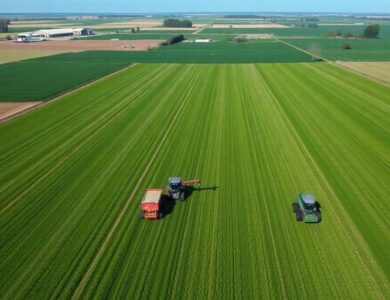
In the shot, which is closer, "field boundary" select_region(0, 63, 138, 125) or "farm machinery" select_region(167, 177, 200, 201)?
"farm machinery" select_region(167, 177, 200, 201)

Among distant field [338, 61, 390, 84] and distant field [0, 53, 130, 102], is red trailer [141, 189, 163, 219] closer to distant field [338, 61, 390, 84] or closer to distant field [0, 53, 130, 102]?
distant field [0, 53, 130, 102]

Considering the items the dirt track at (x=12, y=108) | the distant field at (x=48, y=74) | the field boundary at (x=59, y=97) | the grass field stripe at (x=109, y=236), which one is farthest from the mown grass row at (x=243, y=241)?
the distant field at (x=48, y=74)

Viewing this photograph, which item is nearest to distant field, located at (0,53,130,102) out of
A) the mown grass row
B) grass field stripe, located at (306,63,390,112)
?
the mown grass row

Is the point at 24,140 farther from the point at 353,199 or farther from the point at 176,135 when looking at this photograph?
the point at 353,199

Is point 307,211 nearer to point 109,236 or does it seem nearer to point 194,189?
point 194,189

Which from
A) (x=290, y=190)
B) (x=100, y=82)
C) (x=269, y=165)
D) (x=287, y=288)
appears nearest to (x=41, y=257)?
(x=287, y=288)

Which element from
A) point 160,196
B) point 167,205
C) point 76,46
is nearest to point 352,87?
point 167,205
